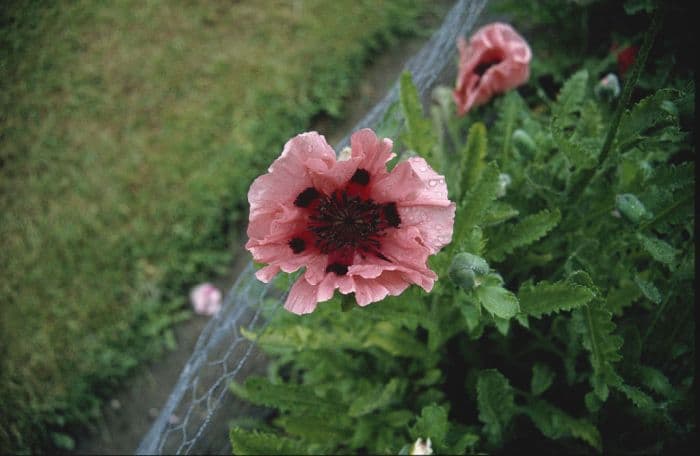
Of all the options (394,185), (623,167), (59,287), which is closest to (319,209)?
(394,185)

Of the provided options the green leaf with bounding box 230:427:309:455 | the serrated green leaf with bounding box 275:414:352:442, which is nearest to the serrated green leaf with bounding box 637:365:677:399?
the serrated green leaf with bounding box 275:414:352:442

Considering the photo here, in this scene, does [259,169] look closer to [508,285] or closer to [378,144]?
[508,285]

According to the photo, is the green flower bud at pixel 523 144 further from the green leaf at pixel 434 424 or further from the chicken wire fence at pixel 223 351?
the green leaf at pixel 434 424

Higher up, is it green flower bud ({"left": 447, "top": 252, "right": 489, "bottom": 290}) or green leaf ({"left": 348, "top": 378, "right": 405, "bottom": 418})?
green flower bud ({"left": 447, "top": 252, "right": 489, "bottom": 290})

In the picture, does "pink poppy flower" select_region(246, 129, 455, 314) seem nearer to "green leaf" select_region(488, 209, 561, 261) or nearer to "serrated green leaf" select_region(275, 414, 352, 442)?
"green leaf" select_region(488, 209, 561, 261)

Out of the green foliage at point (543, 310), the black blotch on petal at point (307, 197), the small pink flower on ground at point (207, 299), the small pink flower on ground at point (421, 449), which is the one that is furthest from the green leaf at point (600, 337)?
the small pink flower on ground at point (207, 299)

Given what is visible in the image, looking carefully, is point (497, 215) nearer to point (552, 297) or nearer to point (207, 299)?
point (552, 297)

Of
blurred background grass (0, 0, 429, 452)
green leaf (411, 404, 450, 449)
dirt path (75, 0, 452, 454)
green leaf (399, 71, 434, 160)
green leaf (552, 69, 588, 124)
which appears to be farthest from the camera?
blurred background grass (0, 0, 429, 452)
